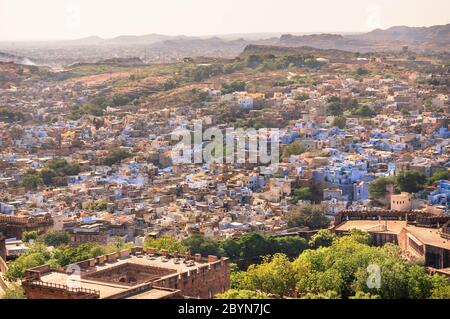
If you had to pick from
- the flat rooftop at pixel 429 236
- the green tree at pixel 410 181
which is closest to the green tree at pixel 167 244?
the flat rooftop at pixel 429 236

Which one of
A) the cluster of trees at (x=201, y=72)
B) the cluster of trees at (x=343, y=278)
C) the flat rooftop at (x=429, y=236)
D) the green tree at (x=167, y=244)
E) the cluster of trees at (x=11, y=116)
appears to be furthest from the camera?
the cluster of trees at (x=201, y=72)

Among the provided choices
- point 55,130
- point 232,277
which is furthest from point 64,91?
point 232,277

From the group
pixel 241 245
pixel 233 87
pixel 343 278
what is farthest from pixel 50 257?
pixel 233 87

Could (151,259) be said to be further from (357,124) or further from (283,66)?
(283,66)

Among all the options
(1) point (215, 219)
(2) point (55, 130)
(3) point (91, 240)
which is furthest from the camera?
(2) point (55, 130)

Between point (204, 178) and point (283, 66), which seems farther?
point (283, 66)

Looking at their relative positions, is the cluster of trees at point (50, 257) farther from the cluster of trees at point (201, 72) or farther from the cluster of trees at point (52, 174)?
the cluster of trees at point (201, 72)

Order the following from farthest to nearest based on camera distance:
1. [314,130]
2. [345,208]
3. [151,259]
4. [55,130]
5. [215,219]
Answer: [55,130], [314,130], [345,208], [215,219], [151,259]

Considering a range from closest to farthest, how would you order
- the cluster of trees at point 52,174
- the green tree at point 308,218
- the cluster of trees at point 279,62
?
1. the green tree at point 308,218
2. the cluster of trees at point 52,174
3. the cluster of trees at point 279,62
